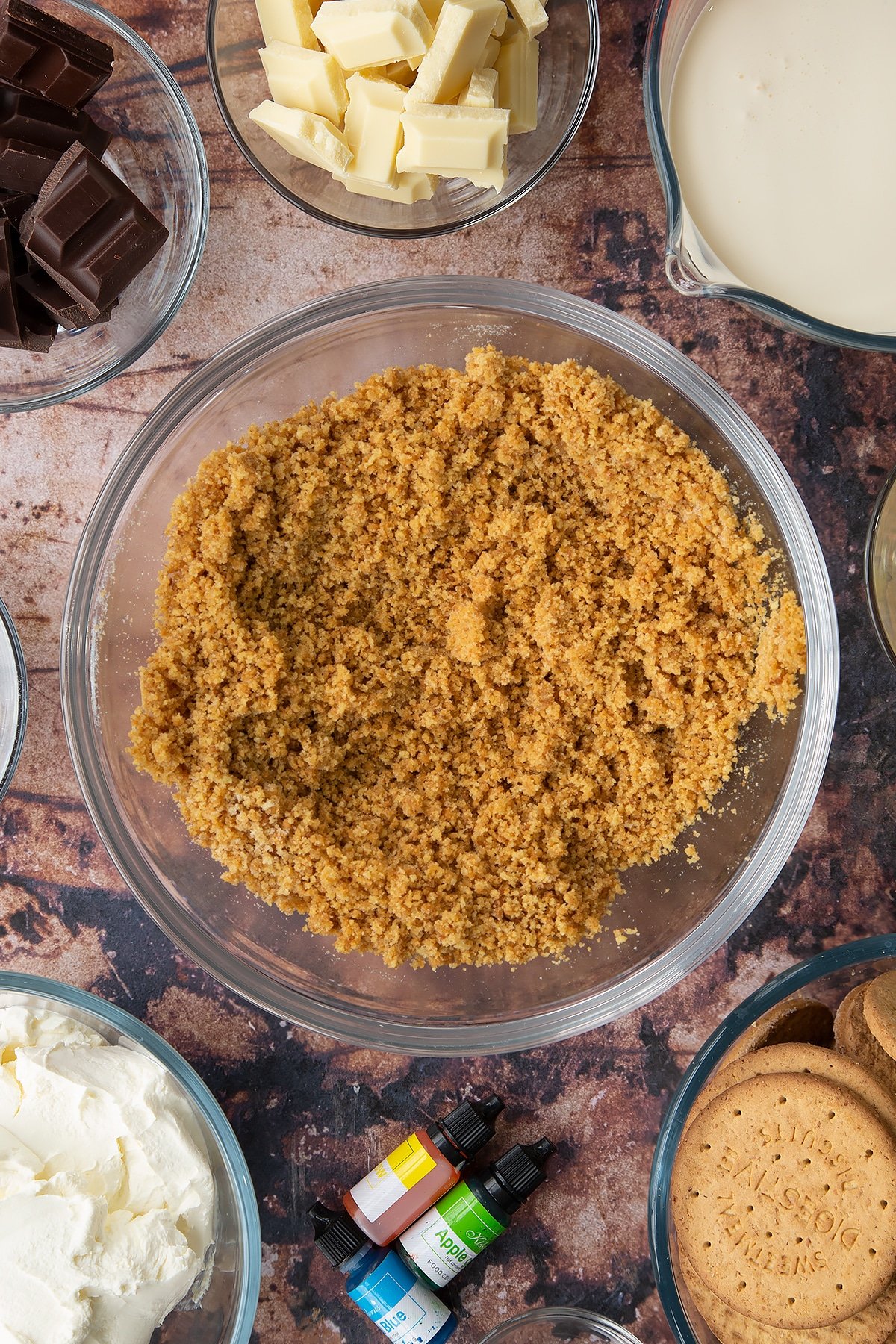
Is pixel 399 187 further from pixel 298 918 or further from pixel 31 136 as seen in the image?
pixel 298 918

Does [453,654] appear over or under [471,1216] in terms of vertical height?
over

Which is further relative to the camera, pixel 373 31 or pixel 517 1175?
pixel 517 1175

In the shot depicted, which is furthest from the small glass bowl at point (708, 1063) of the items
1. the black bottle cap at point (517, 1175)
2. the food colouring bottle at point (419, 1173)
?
the food colouring bottle at point (419, 1173)

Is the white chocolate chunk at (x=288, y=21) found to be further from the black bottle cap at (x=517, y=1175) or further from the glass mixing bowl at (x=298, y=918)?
the black bottle cap at (x=517, y=1175)

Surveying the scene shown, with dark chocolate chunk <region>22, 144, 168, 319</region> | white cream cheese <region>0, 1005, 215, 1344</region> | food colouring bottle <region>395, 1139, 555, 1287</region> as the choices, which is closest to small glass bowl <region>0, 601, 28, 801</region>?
white cream cheese <region>0, 1005, 215, 1344</region>

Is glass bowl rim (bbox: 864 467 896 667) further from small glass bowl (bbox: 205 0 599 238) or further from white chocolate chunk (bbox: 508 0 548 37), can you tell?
white chocolate chunk (bbox: 508 0 548 37)

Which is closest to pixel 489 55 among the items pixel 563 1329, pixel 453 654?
pixel 453 654

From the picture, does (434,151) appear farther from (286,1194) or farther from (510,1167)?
(286,1194)
